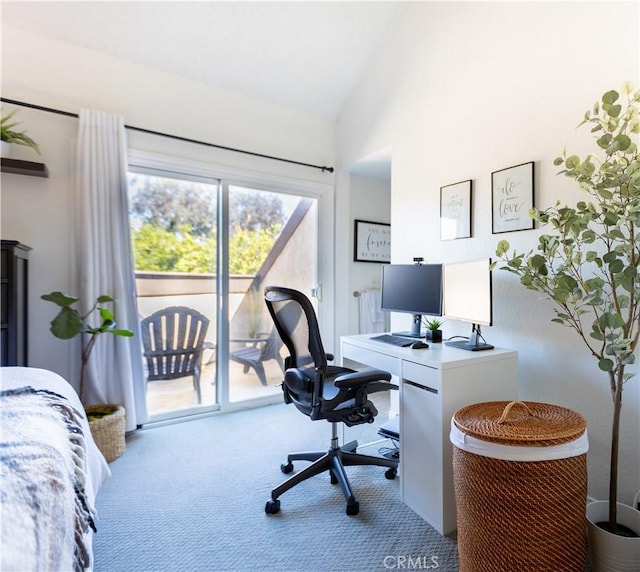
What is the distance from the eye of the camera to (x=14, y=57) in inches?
84.7

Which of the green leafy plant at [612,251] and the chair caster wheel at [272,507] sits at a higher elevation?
the green leafy plant at [612,251]

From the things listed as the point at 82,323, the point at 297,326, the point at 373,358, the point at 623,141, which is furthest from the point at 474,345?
the point at 82,323

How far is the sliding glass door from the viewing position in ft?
8.72

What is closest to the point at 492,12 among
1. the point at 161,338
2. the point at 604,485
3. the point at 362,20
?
the point at 362,20

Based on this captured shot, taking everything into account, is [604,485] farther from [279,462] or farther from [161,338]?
[161,338]

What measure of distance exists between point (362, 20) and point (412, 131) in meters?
0.96

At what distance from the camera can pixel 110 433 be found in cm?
212

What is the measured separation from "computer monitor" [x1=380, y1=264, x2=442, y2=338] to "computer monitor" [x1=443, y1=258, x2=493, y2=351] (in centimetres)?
6

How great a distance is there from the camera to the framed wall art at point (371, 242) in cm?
354

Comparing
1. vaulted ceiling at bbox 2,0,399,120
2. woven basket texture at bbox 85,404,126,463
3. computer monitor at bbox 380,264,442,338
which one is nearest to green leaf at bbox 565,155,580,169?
computer monitor at bbox 380,264,442,338

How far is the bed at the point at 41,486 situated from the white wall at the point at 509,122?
2015mm

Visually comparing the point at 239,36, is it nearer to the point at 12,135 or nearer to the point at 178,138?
the point at 178,138

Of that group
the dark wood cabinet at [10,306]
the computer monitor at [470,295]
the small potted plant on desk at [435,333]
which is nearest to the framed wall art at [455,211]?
the computer monitor at [470,295]

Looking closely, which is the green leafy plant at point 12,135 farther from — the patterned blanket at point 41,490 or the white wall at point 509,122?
the white wall at point 509,122
